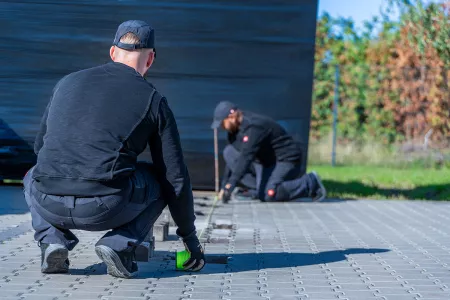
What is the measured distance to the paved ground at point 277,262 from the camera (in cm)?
436

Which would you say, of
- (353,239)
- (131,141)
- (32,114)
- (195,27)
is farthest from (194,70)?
(131,141)

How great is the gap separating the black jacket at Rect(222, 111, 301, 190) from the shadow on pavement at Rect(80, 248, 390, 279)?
137 inches

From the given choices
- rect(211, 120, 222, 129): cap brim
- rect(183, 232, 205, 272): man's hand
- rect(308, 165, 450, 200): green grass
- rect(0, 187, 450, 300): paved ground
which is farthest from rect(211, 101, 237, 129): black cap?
rect(183, 232, 205, 272): man's hand

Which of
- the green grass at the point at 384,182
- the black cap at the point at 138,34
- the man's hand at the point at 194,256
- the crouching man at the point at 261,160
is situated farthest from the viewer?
the green grass at the point at 384,182

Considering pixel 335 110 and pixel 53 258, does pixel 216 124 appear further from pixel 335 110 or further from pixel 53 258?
pixel 335 110

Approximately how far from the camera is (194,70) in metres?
9.78

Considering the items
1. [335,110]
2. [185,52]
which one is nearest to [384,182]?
[335,110]

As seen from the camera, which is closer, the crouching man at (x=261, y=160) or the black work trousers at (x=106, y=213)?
the black work trousers at (x=106, y=213)

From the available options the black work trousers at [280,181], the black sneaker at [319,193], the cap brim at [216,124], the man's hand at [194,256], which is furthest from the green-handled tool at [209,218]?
the black sneaker at [319,193]

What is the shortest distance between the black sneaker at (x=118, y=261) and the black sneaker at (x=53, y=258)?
0.24m

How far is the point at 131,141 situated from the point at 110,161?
0.17 m

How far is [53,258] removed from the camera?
461 centimetres

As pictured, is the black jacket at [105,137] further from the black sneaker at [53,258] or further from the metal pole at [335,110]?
the metal pole at [335,110]

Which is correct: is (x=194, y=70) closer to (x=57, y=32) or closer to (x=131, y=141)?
(x=57, y=32)
